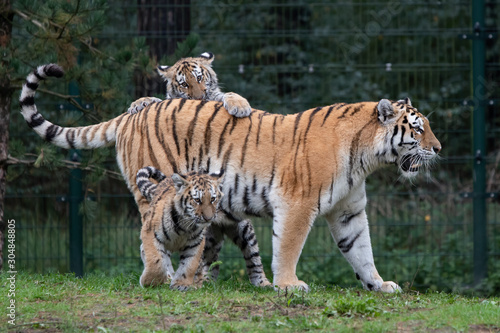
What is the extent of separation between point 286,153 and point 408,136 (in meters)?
0.90

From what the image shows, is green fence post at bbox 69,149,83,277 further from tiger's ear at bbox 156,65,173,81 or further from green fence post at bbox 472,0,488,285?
green fence post at bbox 472,0,488,285

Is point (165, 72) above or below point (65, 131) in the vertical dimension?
above

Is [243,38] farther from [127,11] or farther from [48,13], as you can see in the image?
[48,13]

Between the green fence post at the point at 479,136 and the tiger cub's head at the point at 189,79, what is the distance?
117 inches

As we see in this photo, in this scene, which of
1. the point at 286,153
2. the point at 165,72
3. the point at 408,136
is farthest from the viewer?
the point at 165,72

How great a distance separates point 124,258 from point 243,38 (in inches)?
106

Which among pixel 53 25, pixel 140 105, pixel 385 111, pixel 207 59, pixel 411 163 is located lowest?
pixel 411 163

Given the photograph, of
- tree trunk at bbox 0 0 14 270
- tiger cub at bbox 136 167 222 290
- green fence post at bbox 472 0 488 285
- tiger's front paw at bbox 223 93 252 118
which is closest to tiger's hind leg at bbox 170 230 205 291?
tiger cub at bbox 136 167 222 290

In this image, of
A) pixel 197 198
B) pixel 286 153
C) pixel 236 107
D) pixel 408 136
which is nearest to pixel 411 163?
pixel 408 136

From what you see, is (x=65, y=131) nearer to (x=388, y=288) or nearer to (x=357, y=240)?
(x=357, y=240)

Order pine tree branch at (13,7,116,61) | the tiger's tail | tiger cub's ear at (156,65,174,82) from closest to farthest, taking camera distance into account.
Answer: the tiger's tail < pine tree branch at (13,7,116,61) < tiger cub's ear at (156,65,174,82)

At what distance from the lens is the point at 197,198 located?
525cm

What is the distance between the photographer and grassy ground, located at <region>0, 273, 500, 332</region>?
4160 mm

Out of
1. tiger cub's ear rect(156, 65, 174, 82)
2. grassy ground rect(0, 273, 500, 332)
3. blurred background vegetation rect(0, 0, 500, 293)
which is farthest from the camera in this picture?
blurred background vegetation rect(0, 0, 500, 293)
